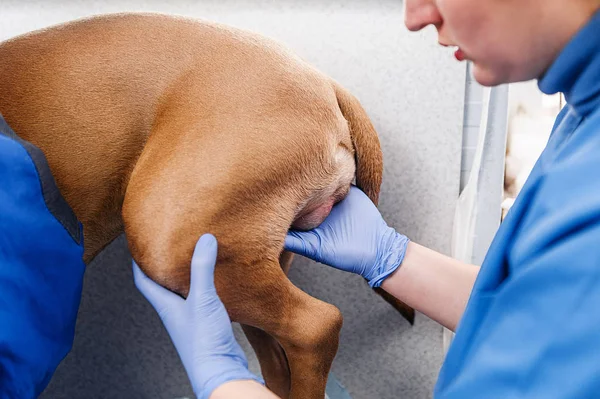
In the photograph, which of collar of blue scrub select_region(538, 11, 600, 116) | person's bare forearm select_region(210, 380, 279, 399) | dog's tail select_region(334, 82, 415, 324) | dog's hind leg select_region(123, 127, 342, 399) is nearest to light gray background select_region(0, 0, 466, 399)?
dog's tail select_region(334, 82, 415, 324)

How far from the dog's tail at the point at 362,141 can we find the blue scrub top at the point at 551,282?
46cm

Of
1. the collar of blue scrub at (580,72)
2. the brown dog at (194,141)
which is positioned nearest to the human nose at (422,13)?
the collar of blue scrub at (580,72)

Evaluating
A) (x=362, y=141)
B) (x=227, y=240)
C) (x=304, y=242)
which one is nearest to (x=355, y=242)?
(x=304, y=242)

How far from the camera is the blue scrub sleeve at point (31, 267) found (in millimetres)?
805

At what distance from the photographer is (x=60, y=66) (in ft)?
3.09

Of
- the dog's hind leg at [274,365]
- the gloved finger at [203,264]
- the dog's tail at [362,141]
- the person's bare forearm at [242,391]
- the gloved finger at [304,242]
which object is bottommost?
the dog's hind leg at [274,365]

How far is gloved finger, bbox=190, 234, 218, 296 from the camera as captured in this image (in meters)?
0.84

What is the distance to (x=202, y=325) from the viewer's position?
0.88m

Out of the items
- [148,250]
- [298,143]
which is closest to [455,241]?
[298,143]

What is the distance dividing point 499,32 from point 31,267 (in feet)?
2.55

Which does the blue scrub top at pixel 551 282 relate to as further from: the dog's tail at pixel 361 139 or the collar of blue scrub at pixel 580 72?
the dog's tail at pixel 361 139

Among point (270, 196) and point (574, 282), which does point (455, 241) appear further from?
point (574, 282)

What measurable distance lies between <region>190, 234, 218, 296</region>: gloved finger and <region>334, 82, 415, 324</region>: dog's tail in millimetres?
375

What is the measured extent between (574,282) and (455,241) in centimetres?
91
